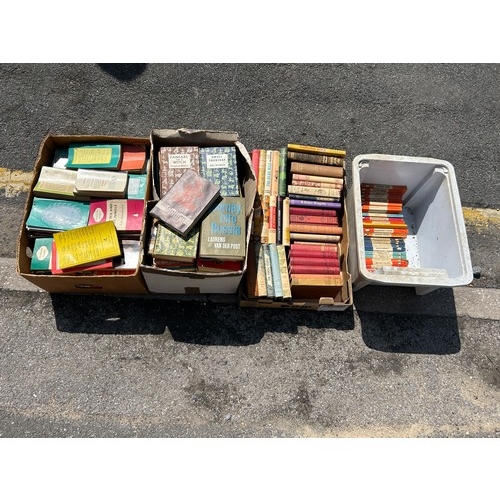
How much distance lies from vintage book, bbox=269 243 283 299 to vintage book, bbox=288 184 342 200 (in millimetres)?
701

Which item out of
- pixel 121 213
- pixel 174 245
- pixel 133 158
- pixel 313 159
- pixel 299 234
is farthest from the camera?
pixel 313 159

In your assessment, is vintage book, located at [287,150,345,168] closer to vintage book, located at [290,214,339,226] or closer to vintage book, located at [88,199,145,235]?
vintage book, located at [290,214,339,226]

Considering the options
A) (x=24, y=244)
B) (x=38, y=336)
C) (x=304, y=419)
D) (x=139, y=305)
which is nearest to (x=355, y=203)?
(x=304, y=419)

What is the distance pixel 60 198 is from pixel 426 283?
373cm

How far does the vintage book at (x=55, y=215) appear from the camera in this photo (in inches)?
147

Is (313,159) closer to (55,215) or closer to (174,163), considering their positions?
(174,163)

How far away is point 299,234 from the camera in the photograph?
432 centimetres

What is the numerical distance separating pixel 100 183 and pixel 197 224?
3.59 ft

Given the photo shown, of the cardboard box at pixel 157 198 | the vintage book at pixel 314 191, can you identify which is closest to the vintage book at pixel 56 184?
the cardboard box at pixel 157 198

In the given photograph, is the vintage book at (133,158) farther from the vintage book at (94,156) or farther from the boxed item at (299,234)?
the boxed item at (299,234)

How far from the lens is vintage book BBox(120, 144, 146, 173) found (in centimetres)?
398

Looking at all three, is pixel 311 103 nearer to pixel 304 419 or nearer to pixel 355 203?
pixel 355 203

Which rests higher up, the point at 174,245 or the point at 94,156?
the point at 94,156

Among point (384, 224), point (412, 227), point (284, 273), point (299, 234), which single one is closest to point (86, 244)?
point (284, 273)
